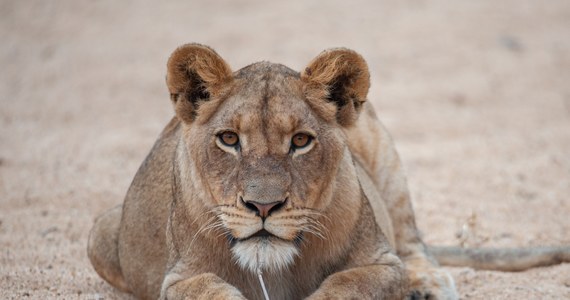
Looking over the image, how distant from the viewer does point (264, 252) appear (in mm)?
3164

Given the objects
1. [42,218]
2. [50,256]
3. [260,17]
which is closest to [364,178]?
[50,256]

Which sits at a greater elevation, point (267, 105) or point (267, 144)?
point (267, 105)

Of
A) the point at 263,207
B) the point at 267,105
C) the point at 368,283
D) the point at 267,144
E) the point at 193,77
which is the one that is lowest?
the point at 368,283

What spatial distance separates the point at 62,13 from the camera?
39.8 feet

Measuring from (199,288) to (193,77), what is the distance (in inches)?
33.7

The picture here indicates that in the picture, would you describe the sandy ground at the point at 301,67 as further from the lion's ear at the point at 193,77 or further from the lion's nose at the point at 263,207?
the lion's nose at the point at 263,207

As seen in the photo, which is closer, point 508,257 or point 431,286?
point 431,286

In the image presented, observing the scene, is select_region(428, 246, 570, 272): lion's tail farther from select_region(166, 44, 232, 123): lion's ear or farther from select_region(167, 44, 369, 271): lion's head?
select_region(166, 44, 232, 123): lion's ear

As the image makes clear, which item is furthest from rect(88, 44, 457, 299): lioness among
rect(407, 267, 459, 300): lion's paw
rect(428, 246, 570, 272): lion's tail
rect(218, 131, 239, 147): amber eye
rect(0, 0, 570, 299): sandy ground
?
rect(428, 246, 570, 272): lion's tail

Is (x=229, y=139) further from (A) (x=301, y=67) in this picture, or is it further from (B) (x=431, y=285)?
(A) (x=301, y=67)

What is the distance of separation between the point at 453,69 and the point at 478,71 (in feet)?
0.96

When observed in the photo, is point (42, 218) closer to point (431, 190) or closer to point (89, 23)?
point (431, 190)

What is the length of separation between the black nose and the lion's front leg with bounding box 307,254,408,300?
1.55 ft

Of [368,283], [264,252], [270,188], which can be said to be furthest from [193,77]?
[368,283]
